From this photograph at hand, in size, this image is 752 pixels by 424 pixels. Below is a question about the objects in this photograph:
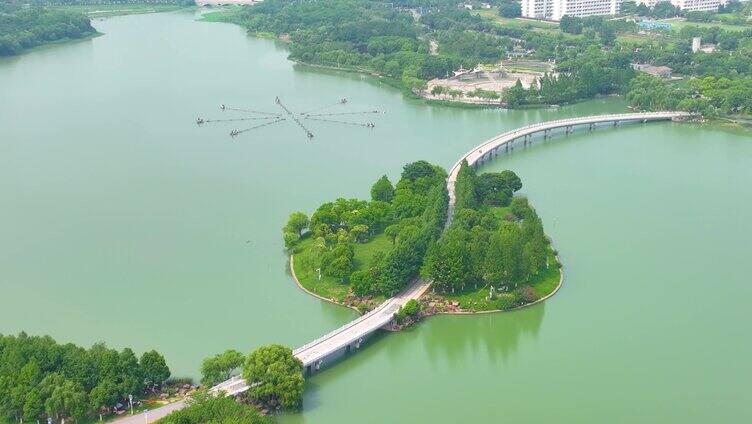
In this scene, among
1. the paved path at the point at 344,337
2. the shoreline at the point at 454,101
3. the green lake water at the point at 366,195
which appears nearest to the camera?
the paved path at the point at 344,337

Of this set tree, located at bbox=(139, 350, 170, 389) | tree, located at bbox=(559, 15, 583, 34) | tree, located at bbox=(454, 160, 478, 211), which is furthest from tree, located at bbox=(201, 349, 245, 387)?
tree, located at bbox=(559, 15, 583, 34)

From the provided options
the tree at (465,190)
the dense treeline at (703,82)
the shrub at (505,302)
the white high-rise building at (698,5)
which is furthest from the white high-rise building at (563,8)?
the shrub at (505,302)

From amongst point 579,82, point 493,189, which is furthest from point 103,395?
point 579,82

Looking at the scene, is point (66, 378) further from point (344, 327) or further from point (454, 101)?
point (454, 101)

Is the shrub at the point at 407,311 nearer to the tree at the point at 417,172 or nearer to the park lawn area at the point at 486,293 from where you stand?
the park lawn area at the point at 486,293

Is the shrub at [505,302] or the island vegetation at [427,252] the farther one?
the island vegetation at [427,252]

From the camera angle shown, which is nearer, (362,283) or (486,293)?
(362,283)

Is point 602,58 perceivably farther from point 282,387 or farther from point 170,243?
point 282,387
